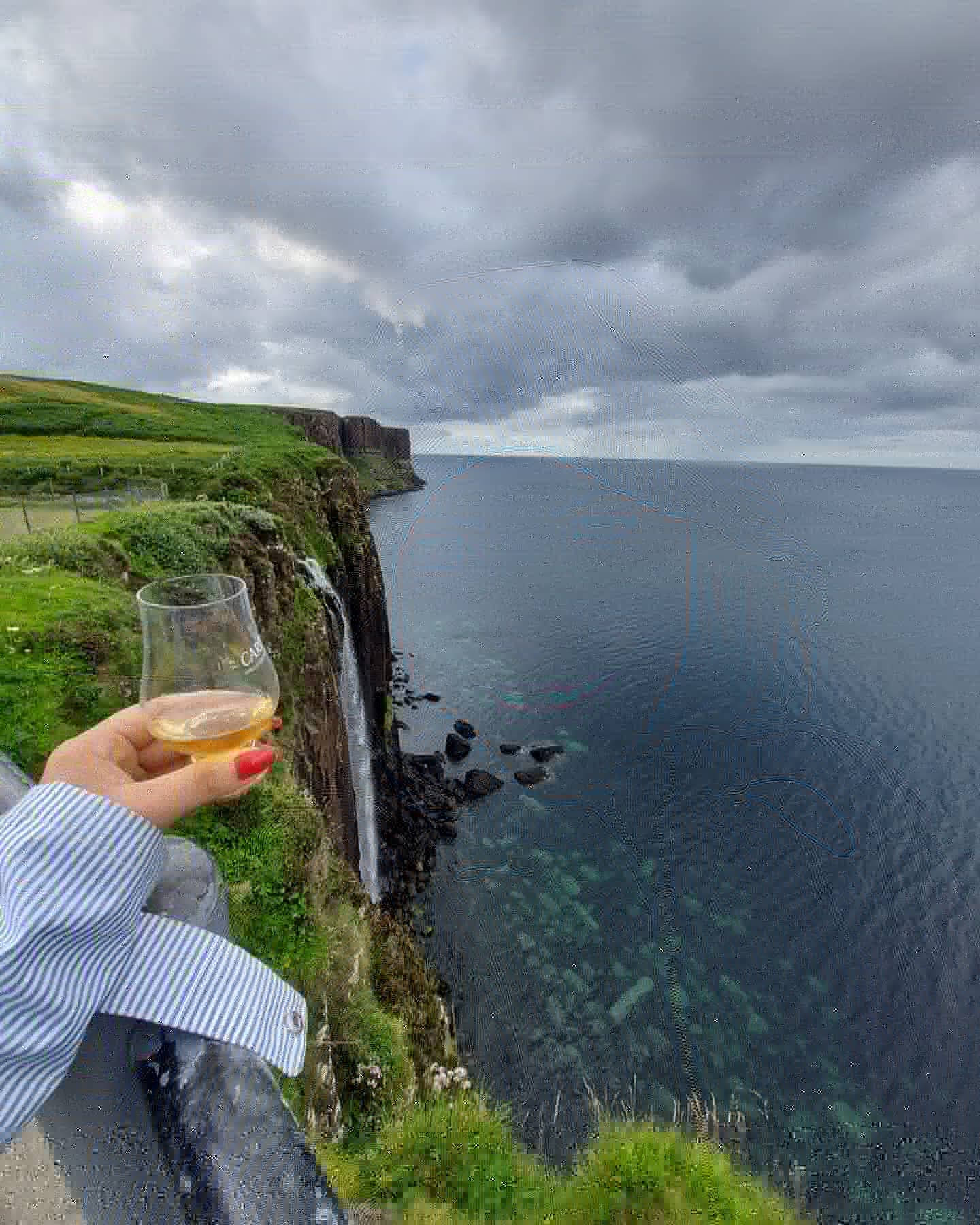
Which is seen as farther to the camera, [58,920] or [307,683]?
[307,683]

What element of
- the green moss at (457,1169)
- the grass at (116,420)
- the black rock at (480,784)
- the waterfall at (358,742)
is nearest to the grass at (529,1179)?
the green moss at (457,1169)

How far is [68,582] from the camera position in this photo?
33.6ft

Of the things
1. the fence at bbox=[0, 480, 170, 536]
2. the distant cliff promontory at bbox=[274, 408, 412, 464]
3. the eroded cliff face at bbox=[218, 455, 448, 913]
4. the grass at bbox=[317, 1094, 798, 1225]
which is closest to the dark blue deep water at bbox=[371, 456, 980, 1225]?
the eroded cliff face at bbox=[218, 455, 448, 913]

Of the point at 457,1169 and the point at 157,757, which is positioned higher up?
the point at 157,757

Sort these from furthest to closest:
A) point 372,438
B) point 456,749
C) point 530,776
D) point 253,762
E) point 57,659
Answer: point 372,438, point 456,749, point 530,776, point 57,659, point 253,762

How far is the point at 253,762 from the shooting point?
7.41ft

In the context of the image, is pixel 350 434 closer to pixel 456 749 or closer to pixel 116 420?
pixel 116 420

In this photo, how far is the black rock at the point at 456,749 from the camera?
111 ft

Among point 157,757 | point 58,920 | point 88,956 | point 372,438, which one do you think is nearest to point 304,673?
point 157,757

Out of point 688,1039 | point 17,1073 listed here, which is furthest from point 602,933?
point 17,1073

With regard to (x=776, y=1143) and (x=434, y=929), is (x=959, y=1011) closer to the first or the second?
(x=776, y=1143)

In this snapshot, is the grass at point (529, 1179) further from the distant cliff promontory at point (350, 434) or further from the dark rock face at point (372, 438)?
the dark rock face at point (372, 438)

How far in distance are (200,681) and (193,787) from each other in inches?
22.2

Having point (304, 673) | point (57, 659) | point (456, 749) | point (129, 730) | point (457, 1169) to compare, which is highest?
point (129, 730)
